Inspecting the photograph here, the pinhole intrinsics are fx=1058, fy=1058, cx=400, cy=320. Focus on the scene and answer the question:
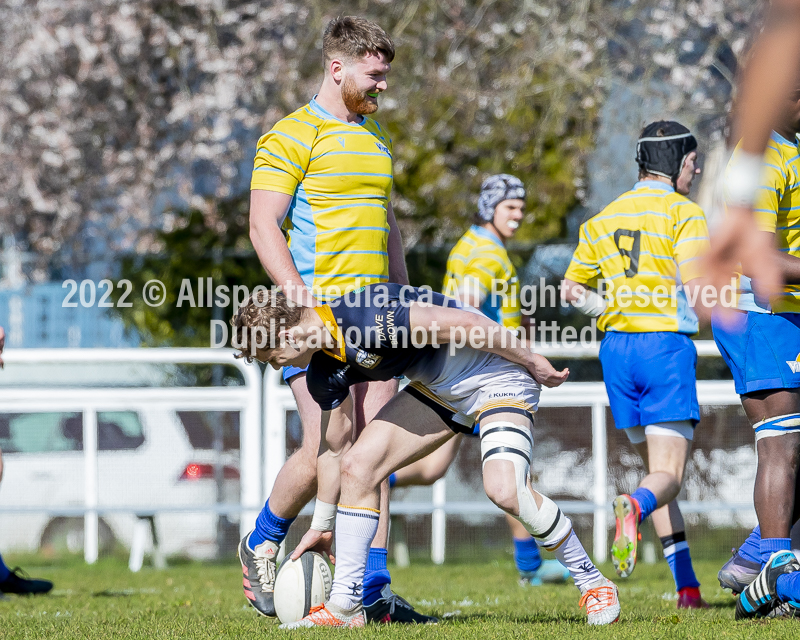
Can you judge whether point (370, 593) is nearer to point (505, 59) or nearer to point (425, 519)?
point (425, 519)

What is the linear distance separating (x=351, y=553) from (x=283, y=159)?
5.58 ft

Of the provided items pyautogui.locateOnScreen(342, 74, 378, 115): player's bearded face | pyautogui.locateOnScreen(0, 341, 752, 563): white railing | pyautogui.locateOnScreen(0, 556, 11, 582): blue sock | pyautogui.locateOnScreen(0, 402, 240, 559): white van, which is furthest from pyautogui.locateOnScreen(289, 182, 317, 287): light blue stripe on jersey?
pyautogui.locateOnScreen(0, 402, 240, 559): white van

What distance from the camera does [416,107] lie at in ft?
38.8

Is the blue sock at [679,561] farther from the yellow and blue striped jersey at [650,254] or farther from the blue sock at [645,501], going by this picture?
the yellow and blue striped jersey at [650,254]

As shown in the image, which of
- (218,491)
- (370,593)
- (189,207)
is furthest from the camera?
(189,207)

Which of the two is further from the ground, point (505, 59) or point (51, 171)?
point (505, 59)

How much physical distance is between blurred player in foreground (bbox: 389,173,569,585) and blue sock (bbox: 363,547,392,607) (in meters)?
1.90

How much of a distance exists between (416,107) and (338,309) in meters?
8.07

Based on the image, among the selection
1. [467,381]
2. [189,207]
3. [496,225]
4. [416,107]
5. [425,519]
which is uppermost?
[416,107]

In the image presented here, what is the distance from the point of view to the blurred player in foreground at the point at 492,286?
6723mm

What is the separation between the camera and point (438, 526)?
27.0ft

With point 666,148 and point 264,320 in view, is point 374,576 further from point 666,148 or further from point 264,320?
point 666,148

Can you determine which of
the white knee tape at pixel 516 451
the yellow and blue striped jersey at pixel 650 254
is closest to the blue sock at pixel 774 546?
the white knee tape at pixel 516 451

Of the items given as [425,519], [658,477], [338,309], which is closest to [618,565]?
[658,477]
